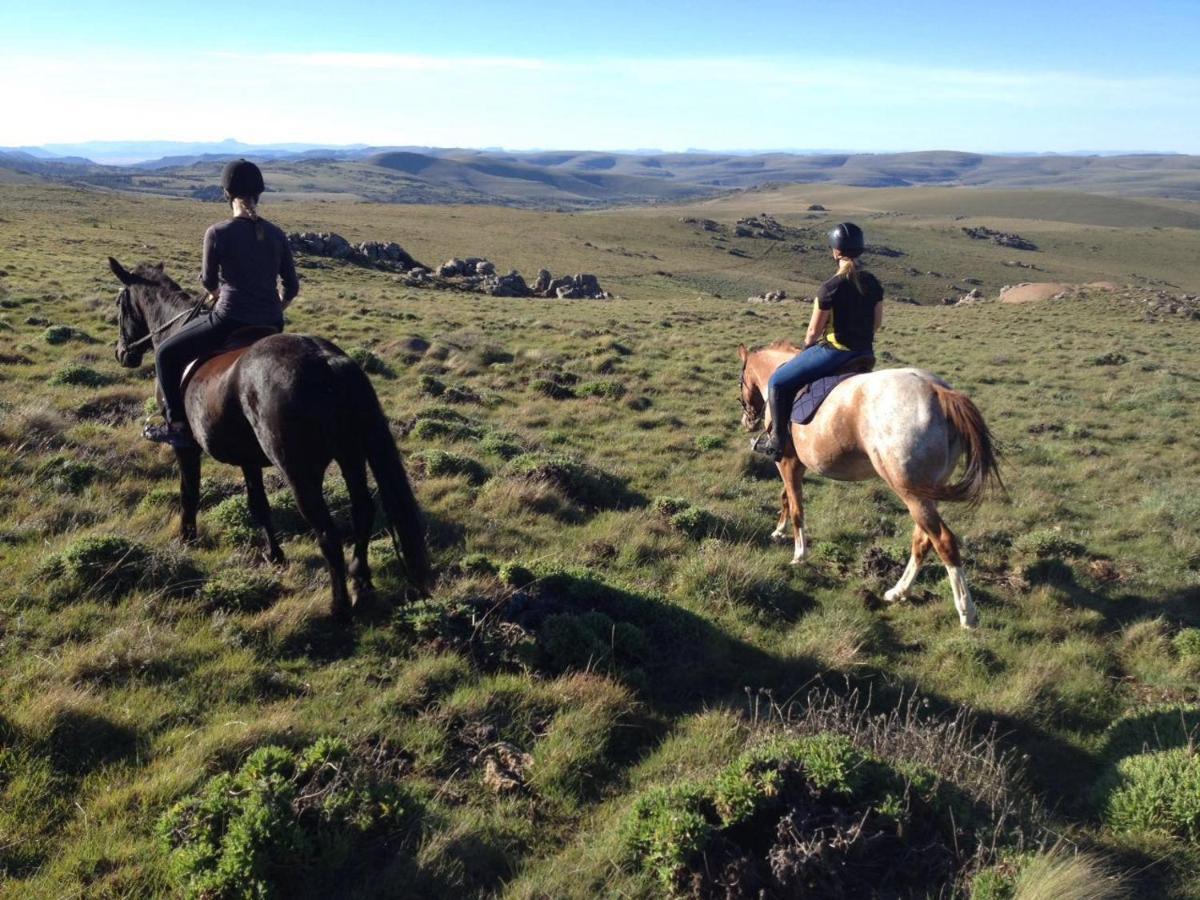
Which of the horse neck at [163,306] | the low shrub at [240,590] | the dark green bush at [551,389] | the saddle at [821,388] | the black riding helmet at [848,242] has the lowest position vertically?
the low shrub at [240,590]

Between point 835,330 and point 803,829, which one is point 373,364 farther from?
point 803,829

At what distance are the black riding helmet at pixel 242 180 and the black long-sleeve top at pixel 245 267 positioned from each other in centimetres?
22

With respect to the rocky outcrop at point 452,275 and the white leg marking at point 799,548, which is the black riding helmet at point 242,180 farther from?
the rocky outcrop at point 452,275

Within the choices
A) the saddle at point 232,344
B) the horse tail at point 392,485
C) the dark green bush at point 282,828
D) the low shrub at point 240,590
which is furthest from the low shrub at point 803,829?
the saddle at point 232,344

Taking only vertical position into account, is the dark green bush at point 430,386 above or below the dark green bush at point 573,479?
above

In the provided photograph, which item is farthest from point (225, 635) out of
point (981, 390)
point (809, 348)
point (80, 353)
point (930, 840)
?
point (981, 390)

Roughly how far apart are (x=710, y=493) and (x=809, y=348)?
9.12ft

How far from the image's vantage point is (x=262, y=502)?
6.58 meters

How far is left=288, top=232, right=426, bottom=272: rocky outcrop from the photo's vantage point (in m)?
48.5

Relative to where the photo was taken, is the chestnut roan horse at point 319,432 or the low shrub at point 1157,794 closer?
the low shrub at point 1157,794

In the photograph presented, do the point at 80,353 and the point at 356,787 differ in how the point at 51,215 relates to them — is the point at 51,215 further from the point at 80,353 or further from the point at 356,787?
the point at 356,787

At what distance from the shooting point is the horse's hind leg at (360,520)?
5.74 m

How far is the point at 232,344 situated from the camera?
6.57 m

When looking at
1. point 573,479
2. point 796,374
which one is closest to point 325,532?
point 573,479
